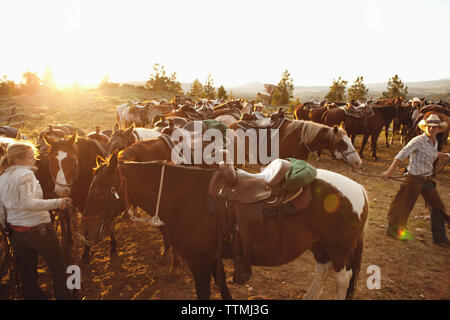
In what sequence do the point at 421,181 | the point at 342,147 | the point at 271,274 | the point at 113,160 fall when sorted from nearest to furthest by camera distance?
the point at 113,160 → the point at 271,274 → the point at 421,181 → the point at 342,147

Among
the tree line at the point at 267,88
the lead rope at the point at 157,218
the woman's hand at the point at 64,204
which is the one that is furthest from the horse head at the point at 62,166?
the tree line at the point at 267,88

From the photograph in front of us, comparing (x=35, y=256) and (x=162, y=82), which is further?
(x=162, y=82)

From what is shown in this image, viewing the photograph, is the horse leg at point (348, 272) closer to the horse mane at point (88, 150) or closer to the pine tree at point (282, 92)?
the horse mane at point (88, 150)

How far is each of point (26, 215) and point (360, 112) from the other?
11936 millimetres

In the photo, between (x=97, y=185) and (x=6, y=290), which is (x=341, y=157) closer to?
(x=97, y=185)

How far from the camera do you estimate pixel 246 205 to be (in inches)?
94.9

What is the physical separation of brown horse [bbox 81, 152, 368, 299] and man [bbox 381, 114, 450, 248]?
1804mm

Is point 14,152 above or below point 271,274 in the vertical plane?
above

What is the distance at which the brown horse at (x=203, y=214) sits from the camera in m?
2.41

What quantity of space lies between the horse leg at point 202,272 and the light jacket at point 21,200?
5.08 feet

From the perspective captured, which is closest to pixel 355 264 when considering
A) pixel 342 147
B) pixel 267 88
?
pixel 342 147

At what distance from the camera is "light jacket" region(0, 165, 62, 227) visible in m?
2.40

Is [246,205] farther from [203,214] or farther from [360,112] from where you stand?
[360,112]

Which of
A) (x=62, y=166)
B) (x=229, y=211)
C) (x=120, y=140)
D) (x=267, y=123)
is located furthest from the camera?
(x=267, y=123)
